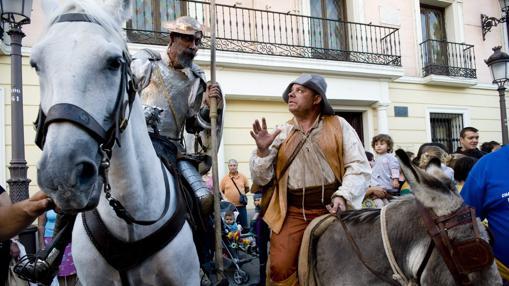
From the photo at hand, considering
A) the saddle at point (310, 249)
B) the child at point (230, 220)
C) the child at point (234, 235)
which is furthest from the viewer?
the child at point (230, 220)

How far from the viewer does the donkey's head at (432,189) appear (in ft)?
6.79

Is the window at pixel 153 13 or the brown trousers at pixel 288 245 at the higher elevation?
the window at pixel 153 13

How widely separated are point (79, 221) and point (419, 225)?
1.85 m

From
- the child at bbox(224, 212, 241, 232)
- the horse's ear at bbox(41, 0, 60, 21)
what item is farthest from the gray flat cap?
the child at bbox(224, 212, 241, 232)

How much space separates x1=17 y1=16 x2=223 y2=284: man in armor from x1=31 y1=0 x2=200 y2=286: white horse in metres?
0.47

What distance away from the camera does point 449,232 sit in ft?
6.58

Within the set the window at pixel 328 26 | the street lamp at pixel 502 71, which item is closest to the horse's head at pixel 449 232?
the street lamp at pixel 502 71

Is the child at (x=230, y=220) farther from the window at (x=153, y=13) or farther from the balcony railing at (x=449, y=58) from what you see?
the balcony railing at (x=449, y=58)

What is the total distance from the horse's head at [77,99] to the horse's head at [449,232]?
1.32m

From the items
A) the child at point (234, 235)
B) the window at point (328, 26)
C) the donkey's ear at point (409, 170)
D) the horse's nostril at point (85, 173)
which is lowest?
the child at point (234, 235)

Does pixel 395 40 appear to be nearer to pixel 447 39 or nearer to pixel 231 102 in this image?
pixel 447 39

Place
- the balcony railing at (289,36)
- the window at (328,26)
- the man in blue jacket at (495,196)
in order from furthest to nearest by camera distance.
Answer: the window at (328,26) < the balcony railing at (289,36) < the man in blue jacket at (495,196)

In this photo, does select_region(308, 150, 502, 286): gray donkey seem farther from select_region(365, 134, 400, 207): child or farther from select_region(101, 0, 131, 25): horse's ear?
select_region(365, 134, 400, 207): child

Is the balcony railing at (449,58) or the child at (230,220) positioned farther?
the balcony railing at (449,58)
